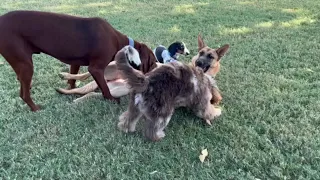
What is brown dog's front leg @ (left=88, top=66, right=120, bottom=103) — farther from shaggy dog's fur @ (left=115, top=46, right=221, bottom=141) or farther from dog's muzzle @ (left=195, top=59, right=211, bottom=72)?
dog's muzzle @ (left=195, top=59, right=211, bottom=72)

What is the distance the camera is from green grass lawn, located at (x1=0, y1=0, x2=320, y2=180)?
2809 millimetres

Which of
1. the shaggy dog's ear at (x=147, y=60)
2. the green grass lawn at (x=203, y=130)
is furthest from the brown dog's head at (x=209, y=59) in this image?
the shaggy dog's ear at (x=147, y=60)

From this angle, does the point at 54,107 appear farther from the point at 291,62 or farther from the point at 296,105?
the point at 291,62

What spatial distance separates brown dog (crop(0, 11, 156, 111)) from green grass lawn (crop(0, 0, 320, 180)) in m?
0.38

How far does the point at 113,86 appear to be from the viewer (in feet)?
13.5

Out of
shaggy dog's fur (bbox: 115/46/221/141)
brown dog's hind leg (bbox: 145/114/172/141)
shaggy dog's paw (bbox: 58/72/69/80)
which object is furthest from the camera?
shaggy dog's paw (bbox: 58/72/69/80)

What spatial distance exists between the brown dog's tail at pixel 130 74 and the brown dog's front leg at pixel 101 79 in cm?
86

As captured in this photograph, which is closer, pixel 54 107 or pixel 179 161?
pixel 179 161

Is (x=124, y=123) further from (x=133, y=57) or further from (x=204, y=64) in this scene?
(x=204, y=64)

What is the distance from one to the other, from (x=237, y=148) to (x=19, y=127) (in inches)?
82.0

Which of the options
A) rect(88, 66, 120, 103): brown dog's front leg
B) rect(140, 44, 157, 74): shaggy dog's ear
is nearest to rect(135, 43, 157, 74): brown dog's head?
rect(140, 44, 157, 74): shaggy dog's ear

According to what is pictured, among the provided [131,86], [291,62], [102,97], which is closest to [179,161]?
[131,86]

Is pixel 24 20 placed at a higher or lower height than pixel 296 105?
higher

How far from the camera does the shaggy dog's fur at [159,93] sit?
2.94m
